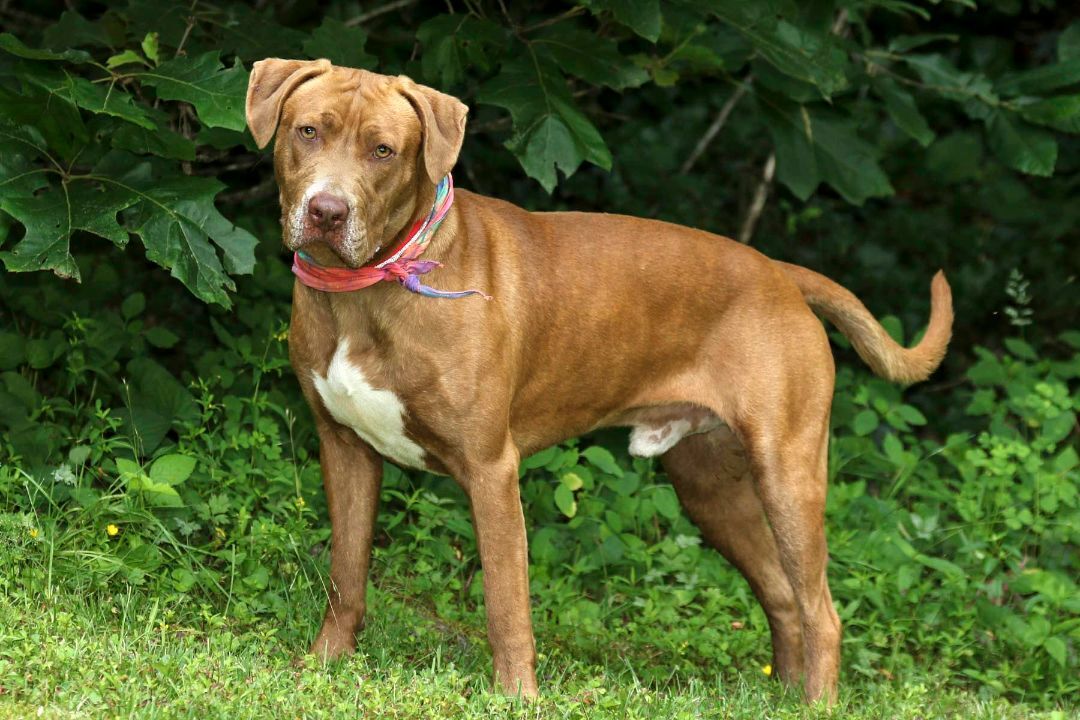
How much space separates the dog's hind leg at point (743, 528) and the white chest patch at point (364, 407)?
137 centimetres

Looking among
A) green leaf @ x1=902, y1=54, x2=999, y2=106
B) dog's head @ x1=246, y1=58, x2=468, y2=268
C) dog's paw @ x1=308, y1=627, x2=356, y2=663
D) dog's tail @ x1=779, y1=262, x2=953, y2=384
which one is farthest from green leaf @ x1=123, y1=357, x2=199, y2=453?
green leaf @ x1=902, y1=54, x2=999, y2=106

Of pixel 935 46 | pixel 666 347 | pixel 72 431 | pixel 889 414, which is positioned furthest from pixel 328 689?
pixel 935 46

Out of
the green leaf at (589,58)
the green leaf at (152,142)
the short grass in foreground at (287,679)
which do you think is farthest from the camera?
the green leaf at (589,58)

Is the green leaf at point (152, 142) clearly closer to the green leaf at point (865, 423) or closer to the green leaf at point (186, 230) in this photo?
the green leaf at point (186, 230)

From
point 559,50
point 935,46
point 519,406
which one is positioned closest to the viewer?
point 519,406

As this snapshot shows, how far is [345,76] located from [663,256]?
137cm

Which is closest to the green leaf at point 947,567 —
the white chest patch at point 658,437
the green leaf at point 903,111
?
the white chest patch at point 658,437

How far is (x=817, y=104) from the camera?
5914 millimetres

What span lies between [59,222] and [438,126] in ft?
3.91

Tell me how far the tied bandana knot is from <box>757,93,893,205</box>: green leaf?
189cm

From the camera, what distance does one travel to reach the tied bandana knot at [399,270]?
13.9ft

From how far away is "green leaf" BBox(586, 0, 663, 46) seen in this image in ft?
15.6

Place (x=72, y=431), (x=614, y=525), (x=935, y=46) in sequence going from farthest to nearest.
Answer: (x=935, y=46), (x=614, y=525), (x=72, y=431)

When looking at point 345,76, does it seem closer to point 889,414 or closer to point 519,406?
point 519,406
